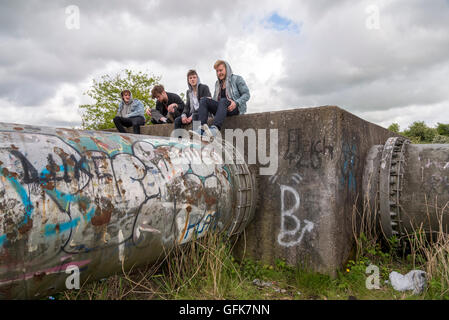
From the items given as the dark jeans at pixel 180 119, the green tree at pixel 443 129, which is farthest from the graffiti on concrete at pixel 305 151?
the green tree at pixel 443 129

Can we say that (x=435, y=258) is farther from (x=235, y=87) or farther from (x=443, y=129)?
(x=443, y=129)

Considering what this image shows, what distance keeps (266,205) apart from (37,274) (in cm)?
266

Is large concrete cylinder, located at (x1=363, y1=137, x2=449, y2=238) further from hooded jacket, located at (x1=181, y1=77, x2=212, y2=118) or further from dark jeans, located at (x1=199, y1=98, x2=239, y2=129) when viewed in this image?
hooded jacket, located at (x1=181, y1=77, x2=212, y2=118)

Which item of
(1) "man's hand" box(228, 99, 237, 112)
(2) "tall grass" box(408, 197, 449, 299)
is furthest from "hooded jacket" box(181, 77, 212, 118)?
(2) "tall grass" box(408, 197, 449, 299)

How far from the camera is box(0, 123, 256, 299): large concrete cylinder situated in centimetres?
178

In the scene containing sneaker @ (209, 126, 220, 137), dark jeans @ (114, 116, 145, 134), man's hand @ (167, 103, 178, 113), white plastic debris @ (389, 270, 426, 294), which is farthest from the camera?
dark jeans @ (114, 116, 145, 134)

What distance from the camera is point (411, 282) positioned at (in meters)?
3.13

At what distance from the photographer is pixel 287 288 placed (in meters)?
3.42

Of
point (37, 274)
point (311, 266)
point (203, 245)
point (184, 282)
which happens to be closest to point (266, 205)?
point (311, 266)

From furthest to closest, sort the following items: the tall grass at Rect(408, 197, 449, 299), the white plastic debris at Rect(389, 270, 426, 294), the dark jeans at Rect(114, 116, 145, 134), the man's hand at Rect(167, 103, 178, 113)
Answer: the dark jeans at Rect(114, 116, 145, 134) < the man's hand at Rect(167, 103, 178, 113) < the white plastic debris at Rect(389, 270, 426, 294) < the tall grass at Rect(408, 197, 449, 299)

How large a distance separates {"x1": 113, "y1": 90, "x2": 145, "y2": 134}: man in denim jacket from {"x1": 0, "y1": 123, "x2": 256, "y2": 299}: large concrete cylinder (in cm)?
314

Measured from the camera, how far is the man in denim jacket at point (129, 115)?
235 inches

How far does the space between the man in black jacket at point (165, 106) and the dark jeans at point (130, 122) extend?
279 millimetres
